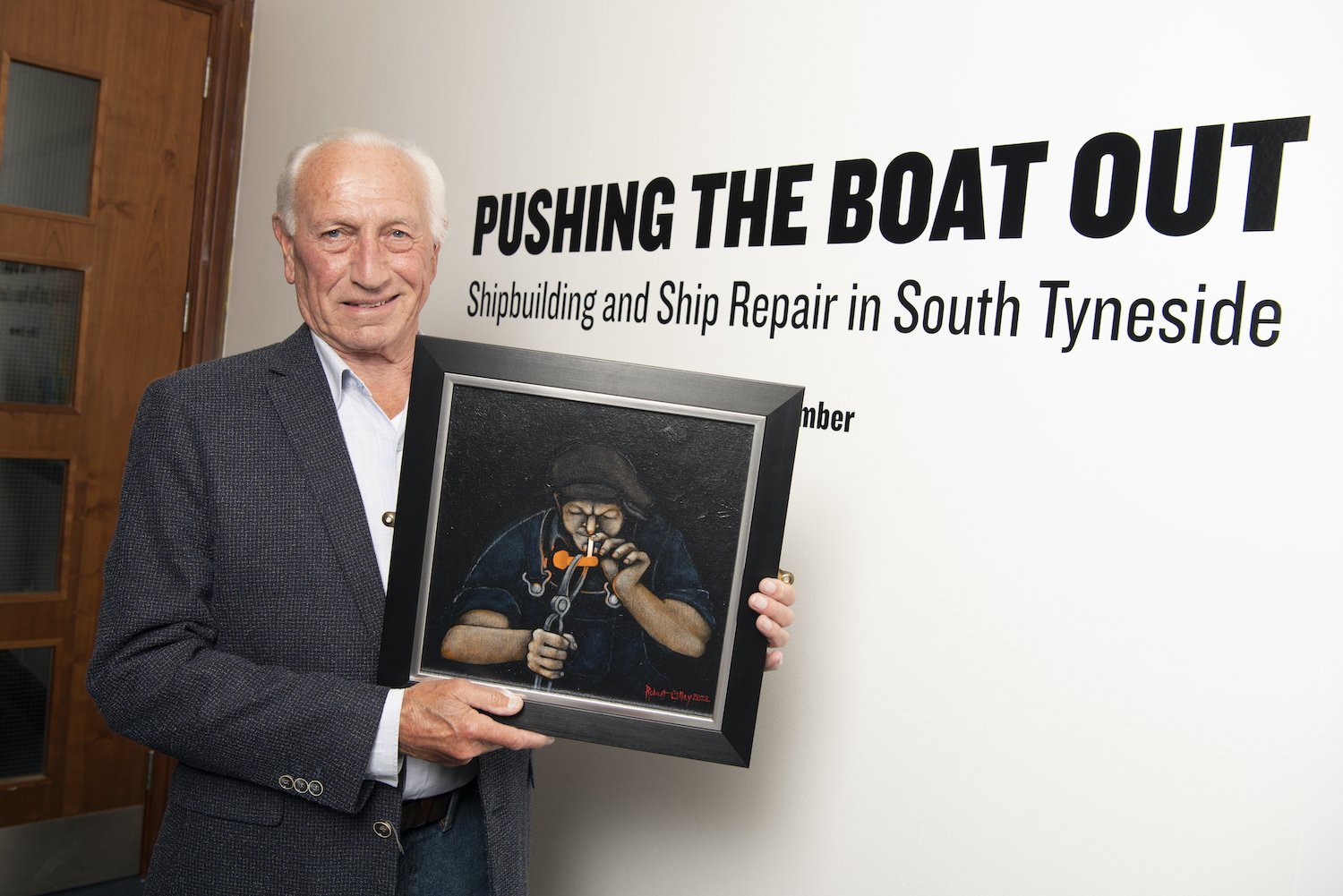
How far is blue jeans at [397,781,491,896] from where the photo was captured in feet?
4.63

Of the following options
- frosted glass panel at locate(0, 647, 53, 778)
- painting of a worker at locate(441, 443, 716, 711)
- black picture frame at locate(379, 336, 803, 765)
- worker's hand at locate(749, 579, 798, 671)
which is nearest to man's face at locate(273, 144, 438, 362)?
black picture frame at locate(379, 336, 803, 765)

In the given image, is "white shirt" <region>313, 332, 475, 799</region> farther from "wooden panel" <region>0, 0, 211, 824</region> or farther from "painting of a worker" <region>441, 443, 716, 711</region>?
"wooden panel" <region>0, 0, 211, 824</region>

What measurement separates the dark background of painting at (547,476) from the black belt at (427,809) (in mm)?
256

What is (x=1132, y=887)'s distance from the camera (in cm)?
138

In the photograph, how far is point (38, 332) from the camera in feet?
9.36

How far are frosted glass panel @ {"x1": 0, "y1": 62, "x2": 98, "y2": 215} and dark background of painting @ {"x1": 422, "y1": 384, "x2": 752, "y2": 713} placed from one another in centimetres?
219

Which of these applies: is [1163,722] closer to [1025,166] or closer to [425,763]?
[1025,166]

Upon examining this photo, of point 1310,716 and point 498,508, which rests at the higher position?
point 498,508

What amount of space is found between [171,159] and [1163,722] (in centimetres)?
290

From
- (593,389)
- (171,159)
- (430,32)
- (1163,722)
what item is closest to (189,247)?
(171,159)
